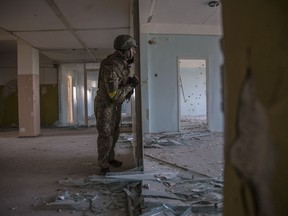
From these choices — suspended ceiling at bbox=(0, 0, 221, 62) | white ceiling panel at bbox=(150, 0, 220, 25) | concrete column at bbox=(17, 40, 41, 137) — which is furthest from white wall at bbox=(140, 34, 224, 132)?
concrete column at bbox=(17, 40, 41, 137)

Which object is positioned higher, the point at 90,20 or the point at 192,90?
the point at 90,20

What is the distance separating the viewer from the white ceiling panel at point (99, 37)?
7.26 metres

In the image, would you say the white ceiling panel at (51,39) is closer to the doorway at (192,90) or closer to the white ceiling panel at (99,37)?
the white ceiling panel at (99,37)

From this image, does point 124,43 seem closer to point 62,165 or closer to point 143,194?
point 143,194

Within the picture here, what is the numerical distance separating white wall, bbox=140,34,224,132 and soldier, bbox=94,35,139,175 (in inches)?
164

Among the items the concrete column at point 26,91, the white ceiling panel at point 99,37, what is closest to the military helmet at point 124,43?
the white ceiling panel at point 99,37

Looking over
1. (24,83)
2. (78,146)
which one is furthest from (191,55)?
(24,83)

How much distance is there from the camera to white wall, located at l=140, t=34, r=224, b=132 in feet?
24.8

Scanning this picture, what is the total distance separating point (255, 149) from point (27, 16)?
5.92 m

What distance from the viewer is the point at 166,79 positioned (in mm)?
7664

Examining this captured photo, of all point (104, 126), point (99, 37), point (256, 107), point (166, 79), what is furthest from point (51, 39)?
point (256, 107)

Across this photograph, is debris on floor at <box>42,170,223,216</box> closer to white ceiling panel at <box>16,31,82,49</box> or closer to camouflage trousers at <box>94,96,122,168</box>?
camouflage trousers at <box>94,96,122,168</box>

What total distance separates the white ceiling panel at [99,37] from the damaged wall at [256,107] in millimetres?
6685

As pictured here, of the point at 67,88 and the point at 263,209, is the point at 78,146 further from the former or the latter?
the point at 67,88
